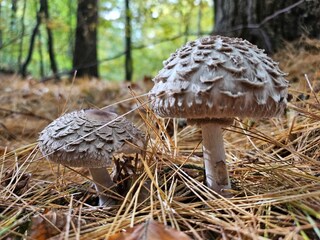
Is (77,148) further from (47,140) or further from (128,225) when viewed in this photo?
(128,225)

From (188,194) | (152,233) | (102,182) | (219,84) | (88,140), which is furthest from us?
(102,182)

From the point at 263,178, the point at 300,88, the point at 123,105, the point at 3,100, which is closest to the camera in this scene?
the point at 263,178

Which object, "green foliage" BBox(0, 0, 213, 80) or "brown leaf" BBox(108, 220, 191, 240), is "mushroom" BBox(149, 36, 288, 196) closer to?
"brown leaf" BBox(108, 220, 191, 240)

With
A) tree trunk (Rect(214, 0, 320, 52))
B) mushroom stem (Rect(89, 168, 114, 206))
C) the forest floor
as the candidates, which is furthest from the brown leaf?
tree trunk (Rect(214, 0, 320, 52))

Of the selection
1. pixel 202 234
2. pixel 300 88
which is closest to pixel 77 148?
pixel 202 234

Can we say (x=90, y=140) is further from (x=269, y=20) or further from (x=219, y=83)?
(x=269, y=20)

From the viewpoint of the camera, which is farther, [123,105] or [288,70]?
[123,105]

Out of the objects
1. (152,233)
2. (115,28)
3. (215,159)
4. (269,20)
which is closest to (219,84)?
(215,159)

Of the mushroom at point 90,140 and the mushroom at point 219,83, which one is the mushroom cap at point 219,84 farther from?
the mushroom at point 90,140

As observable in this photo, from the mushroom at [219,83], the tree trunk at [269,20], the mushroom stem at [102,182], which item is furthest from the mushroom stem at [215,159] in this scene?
the tree trunk at [269,20]
